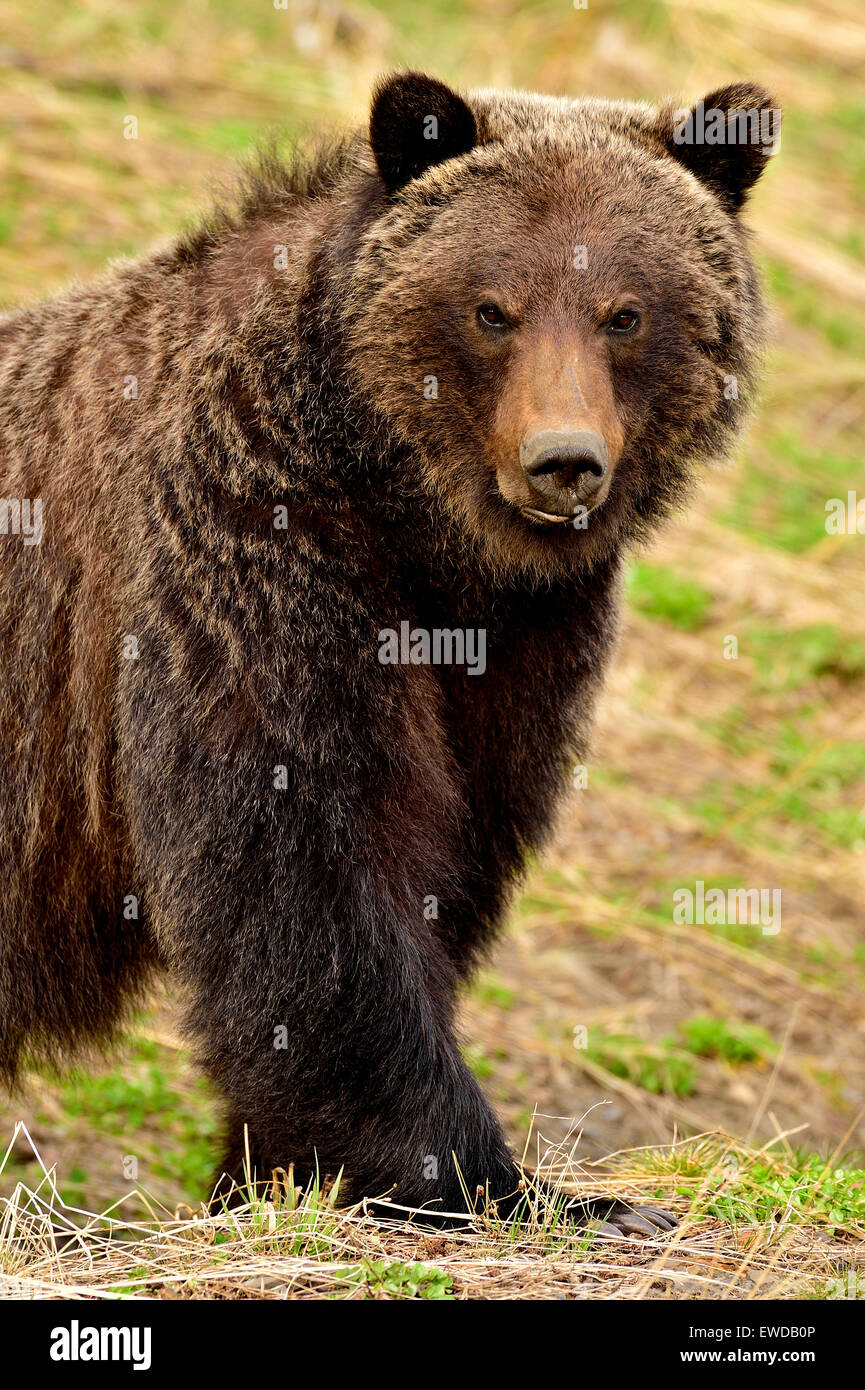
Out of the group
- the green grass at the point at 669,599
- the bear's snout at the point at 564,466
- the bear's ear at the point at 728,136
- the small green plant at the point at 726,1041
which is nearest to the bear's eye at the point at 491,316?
the bear's snout at the point at 564,466

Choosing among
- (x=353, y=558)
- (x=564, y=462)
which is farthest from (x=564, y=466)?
(x=353, y=558)

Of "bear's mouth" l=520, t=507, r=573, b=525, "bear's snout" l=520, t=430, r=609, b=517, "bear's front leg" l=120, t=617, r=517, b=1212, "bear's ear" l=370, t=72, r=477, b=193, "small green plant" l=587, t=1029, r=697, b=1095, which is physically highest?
"bear's ear" l=370, t=72, r=477, b=193

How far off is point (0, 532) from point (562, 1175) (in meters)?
2.57

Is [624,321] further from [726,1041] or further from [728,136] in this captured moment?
[726,1041]

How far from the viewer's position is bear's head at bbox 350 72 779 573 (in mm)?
4262

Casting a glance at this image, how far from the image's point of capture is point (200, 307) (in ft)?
15.4

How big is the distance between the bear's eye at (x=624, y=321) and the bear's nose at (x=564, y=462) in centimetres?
48

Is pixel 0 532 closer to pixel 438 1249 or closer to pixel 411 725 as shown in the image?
pixel 411 725

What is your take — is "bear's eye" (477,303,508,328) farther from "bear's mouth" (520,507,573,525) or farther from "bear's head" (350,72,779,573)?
"bear's mouth" (520,507,573,525)

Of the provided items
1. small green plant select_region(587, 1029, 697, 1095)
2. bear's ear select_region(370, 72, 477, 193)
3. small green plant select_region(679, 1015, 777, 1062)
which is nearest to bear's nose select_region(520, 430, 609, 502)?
bear's ear select_region(370, 72, 477, 193)

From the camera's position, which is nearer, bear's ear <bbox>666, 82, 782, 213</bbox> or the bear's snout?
the bear's snout

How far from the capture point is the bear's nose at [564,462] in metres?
3.96

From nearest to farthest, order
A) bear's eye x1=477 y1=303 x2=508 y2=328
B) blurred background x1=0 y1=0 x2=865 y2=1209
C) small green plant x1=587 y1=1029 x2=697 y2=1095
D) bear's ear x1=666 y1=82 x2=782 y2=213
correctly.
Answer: bear's eye x1=477 y1=303 x2=508 y2=328 < bear's ear x1=666 y1=82 x2=782 y2=213 < blurred background x1=0 y1=0 x2=865 y2=1209 < small green plant x1=587 y1=1029 x2=697 y2=1095

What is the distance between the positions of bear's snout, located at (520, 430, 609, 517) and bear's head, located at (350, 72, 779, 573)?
14 mm
